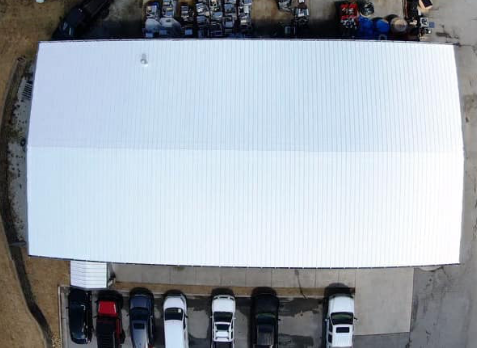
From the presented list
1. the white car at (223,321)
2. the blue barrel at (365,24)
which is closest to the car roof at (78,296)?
the white car at (223,321)

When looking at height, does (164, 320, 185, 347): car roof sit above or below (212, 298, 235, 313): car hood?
below

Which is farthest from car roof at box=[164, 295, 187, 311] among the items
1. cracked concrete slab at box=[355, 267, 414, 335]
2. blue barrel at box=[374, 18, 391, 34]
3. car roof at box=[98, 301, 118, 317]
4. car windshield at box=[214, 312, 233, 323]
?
blue barrel at box=[374, 18, 391, 34]

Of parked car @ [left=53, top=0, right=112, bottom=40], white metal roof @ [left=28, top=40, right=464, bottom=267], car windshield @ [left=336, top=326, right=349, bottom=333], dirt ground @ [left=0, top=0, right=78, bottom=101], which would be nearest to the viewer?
white metal roof @ [left=28, top=40, right=464, bottom=267]

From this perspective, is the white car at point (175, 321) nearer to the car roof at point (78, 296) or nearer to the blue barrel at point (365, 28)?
the car roof at point (78, 296)

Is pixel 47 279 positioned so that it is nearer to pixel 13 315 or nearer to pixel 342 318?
pixel 13 315

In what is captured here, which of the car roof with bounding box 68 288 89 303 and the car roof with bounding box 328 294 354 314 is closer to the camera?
the car roof with bounding box 328 294 354 314

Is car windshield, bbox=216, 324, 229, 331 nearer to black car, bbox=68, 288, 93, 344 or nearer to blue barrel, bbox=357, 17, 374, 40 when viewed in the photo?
black car, bbox=68, 288, 93, 344
